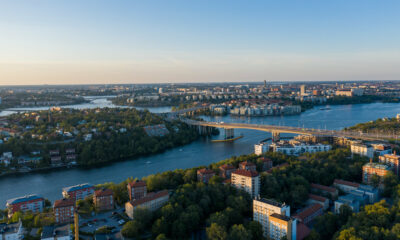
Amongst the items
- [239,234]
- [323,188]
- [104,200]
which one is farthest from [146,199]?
[323,188]

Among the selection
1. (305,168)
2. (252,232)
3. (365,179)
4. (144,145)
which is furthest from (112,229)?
(144,145)

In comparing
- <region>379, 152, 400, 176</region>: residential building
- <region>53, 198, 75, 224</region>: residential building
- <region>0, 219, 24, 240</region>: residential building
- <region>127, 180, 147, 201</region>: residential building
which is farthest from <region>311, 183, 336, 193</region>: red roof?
<region>0, 219, 24, 240</region>: residential building

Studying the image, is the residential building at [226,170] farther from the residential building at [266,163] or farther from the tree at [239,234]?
the tree at [239,234]

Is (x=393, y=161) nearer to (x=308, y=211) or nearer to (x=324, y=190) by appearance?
(x=324, y=190)

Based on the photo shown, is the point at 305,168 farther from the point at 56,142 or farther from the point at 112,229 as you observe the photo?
the point at 56,142

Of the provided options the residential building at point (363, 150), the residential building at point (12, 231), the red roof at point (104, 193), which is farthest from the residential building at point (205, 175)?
the residential building at point (363, 150)

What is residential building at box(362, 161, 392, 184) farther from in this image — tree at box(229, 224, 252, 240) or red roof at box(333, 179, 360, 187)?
tree at box(229, 224, 252, 240)
